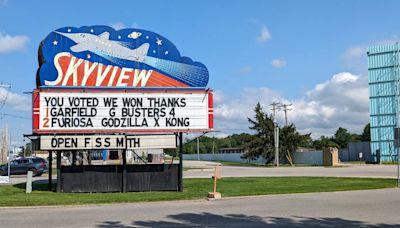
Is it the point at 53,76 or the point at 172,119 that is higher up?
the point at 53,76

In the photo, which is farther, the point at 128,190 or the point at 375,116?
the point at 375,116

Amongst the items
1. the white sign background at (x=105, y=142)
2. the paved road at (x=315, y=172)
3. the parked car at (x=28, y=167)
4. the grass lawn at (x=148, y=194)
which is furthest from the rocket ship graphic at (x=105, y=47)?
the parked car at (x=28, y=167)

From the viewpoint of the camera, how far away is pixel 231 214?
14.5 meters

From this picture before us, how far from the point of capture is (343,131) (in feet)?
519

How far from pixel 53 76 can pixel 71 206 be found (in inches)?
236

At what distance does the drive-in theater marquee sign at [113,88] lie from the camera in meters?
20.8

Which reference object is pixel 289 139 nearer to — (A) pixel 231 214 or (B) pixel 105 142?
(B) pixel 105 142

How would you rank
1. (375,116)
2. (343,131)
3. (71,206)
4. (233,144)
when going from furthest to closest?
(233,144) → (343,131) → (375,116) → (71,206)

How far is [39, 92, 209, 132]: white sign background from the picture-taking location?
2067 centimetres

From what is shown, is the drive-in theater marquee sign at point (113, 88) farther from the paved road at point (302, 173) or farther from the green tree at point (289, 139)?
the green tree at point (289, 139)

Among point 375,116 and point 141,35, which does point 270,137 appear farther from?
point 141,35

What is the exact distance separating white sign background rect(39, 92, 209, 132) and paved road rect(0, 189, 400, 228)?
417 centimetres

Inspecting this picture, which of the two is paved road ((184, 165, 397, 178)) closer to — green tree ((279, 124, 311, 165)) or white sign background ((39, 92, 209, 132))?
white sign background ((39, 92, 209, 132))

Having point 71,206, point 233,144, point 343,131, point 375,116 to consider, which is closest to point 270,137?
point 375,116
